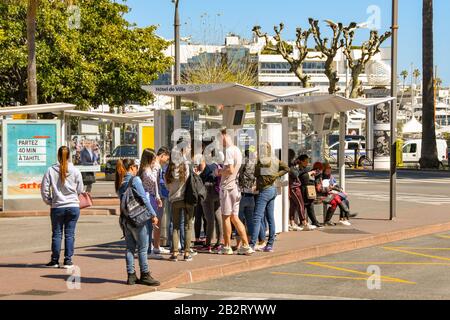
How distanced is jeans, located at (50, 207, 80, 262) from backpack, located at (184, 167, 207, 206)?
5.38ft

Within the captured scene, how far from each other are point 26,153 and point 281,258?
1077 cm

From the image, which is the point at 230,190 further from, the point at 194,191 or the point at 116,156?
the point at 116,156

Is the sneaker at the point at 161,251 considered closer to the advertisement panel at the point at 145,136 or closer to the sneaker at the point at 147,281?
the sneaker at the point at 147,281

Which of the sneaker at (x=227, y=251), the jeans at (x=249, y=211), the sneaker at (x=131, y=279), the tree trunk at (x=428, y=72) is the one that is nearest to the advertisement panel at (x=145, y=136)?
the jeans at (x=249, y=211)

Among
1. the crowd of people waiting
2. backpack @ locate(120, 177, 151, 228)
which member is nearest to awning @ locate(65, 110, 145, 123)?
the crowd of people waiting

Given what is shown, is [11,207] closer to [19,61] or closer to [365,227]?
[365,227]

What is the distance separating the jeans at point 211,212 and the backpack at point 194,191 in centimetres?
95

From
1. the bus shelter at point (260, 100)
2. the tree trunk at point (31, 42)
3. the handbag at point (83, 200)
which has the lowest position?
the handbag at point (83, 200)

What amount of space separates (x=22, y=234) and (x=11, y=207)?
4.79m

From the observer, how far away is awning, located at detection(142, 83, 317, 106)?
14.0 m

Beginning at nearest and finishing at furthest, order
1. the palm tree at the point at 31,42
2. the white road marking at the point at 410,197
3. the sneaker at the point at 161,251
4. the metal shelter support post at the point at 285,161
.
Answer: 1. the sneaker at the point at 161,251
2. the metal shelter support post at the point at 285,161
3. the white road marking at the point at 410,197
4. the palm tree at the point at 31,42

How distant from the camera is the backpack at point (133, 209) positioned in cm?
1125

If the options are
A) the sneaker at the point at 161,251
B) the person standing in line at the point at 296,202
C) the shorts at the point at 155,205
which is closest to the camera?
the shorts at the point at 155,205

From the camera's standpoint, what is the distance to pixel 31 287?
11.1 meters
